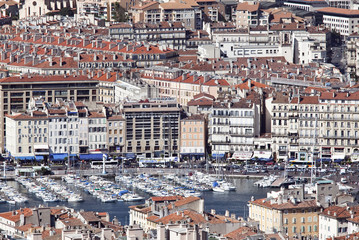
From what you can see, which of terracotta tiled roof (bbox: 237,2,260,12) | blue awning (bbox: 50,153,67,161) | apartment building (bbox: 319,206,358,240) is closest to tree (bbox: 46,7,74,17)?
terracotta tiled roof (bbox: 237,2,260,12)

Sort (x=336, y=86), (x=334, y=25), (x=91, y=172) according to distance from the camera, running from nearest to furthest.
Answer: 1. (x=91, y=172)
2. (x=336, y=86)
3. (x=334, y=25)

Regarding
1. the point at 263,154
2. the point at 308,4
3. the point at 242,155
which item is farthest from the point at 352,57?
the point at 242,155

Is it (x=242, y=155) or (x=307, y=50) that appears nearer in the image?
(x=242, y=155)

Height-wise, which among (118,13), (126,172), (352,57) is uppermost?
(118,13)

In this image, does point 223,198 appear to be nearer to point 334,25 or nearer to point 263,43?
point 263,43

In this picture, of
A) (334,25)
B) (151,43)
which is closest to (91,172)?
(151,43)

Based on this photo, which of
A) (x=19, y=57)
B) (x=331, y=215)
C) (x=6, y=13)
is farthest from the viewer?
(x=6, y=13)

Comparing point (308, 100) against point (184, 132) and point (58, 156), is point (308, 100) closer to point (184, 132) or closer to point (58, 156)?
point (184, 132)
